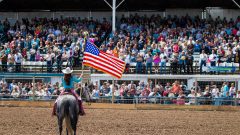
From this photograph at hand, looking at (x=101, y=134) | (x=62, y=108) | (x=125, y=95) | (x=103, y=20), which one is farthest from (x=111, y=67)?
(x=103, y=20)

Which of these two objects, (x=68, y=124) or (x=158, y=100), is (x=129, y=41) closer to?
(x=158, y=100)

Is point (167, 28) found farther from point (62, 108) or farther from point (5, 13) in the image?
point (62, 108)

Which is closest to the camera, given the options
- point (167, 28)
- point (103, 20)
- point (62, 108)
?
point (62, 108)

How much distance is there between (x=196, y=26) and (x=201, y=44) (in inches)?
147

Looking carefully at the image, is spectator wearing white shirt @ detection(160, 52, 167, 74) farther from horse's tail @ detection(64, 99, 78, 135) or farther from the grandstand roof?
horse's tail @ detection(64, 99, 78, 135)

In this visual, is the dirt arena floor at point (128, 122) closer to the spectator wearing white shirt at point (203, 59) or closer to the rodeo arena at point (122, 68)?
the rodeo arena at point (122, 68)

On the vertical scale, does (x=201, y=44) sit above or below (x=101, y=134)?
above

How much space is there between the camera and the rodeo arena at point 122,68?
20688mm

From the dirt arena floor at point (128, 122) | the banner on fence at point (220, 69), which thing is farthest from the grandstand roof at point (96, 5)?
the dirt arena floor at point (128, 122)

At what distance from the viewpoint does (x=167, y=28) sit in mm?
39469

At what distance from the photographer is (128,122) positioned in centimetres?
2123

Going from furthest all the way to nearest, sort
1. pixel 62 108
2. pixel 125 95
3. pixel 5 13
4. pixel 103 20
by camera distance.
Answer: pixel 5 13 → pixel 103 20 → pixel 125 95 → pixel 62 108

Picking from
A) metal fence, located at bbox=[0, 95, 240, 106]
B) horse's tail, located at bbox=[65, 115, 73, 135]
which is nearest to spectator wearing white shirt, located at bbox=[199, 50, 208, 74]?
metal fence, located at bbox=[0, 95, 240, 106]

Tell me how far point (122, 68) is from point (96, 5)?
20591 millimetres
